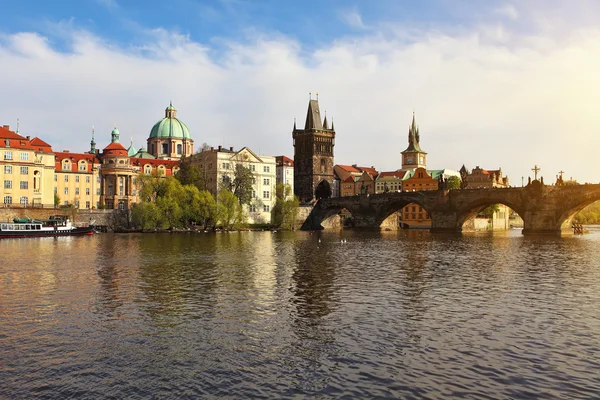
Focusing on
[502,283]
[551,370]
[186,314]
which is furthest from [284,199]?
[551,370]

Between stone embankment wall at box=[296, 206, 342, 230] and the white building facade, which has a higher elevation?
the white building facade

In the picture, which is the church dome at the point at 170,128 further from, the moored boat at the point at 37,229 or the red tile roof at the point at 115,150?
the moored boat at the point at 37,229

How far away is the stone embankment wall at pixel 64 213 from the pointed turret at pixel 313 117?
8134 centimetres

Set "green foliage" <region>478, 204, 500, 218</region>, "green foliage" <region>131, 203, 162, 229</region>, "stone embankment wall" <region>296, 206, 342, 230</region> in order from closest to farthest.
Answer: "green foliage" <region>131, 203, 162, 229</region> → "stone embankment wall" <region>296, 206, 342, 230</region> → "green foliage" <region>478, 204, 500, 218</region>

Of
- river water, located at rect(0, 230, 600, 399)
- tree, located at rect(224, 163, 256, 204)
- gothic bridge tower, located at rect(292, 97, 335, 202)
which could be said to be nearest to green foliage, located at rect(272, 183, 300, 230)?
tree, located at rect(224, 163, 256, 204)

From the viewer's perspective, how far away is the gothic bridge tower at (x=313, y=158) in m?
181

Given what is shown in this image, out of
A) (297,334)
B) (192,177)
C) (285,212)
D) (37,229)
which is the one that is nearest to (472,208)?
(285,212)

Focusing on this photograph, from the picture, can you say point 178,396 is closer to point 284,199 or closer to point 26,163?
point 26,163

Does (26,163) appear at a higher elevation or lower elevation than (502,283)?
higher

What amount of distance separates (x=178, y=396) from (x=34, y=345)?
742 cm

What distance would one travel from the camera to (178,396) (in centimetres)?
1513

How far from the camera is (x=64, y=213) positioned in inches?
4422

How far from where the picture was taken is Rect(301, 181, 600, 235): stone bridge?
99.6 metres

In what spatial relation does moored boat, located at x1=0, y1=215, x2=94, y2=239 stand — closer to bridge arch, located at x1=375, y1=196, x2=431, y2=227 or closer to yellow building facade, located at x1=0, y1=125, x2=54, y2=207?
yellow building facade, located at x1=0, y1=125, x2=54, y2=207
